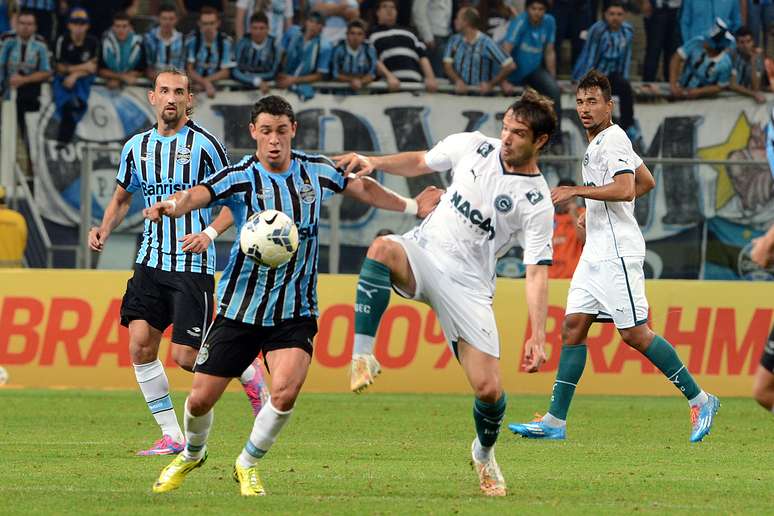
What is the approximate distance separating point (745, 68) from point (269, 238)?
15.2m

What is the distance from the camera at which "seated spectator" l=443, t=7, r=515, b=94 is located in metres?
20.4

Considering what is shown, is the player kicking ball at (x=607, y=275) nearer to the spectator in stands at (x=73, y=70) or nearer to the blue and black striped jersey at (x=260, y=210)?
the blue and black striped jersey at (x=260, y=210)

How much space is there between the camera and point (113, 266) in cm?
1689

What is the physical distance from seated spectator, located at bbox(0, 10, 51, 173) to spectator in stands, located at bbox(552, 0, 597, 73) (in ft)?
23.1

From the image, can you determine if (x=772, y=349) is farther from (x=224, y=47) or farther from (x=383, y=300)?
(x=224, y=47)

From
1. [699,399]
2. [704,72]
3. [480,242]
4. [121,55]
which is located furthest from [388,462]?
[704,72]

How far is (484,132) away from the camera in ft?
66.3

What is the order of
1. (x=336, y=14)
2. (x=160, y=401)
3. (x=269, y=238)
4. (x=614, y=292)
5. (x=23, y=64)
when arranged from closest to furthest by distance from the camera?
(x=269, y=238) < (x=160, y=401) < (x=614, y=292) < (x=23, y=64) < (x=336, y=14)

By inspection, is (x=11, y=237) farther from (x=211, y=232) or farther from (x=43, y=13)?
(x=211, y=232)

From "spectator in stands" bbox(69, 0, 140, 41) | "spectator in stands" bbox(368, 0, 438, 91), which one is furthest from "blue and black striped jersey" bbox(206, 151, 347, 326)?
"spectator in stands" bbox(69, 0, 140, 41)

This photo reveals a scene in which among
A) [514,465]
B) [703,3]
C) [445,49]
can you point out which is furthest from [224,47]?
[514,465]

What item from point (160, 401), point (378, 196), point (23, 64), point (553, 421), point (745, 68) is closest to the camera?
point (378, 196)

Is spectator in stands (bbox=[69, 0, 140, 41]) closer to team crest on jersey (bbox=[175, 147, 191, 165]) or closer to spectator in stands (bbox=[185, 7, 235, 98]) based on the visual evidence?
spectator in stands (bbox=[185, 7, 235, 98])

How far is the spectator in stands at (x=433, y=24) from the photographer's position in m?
20.7
